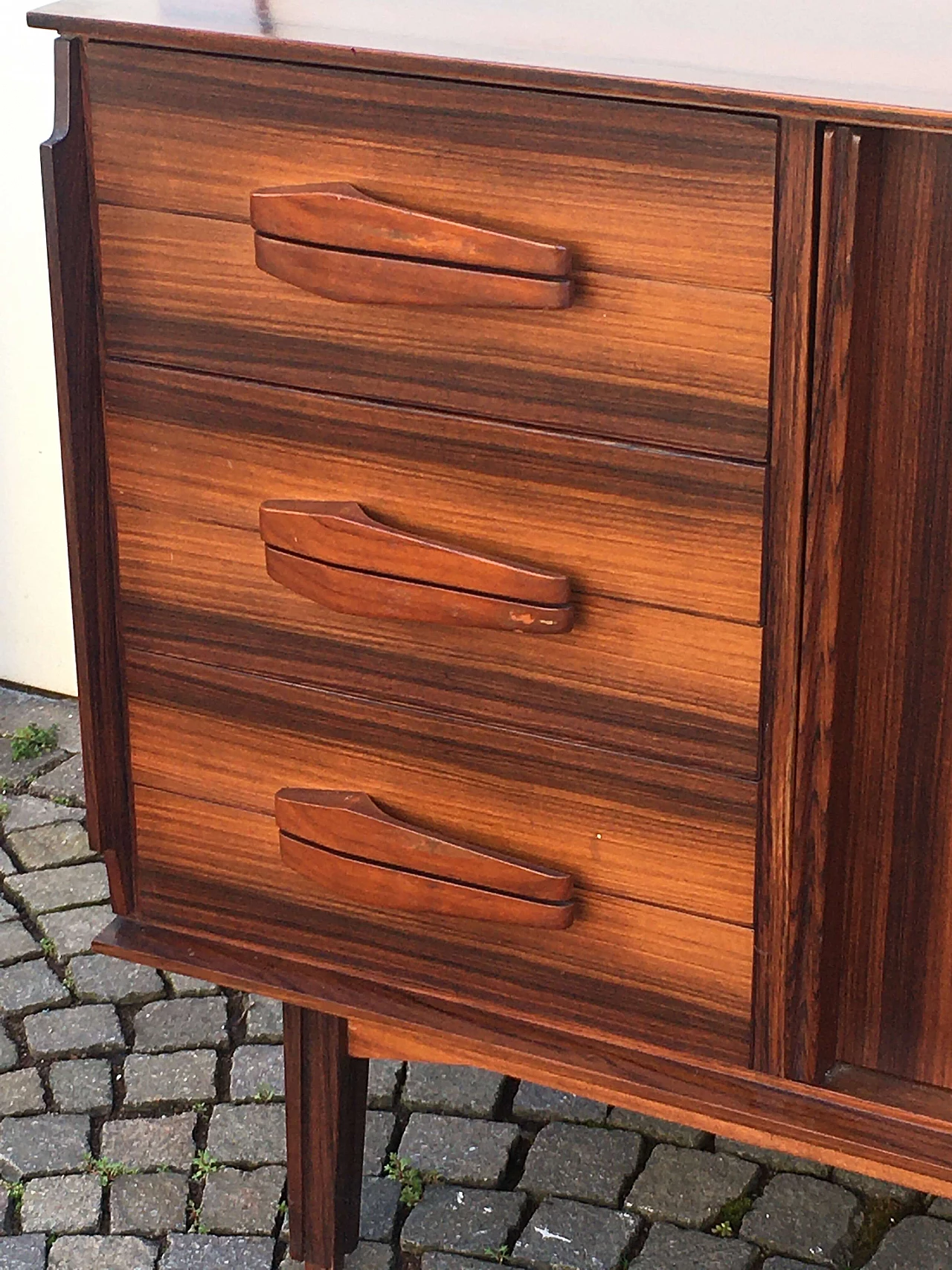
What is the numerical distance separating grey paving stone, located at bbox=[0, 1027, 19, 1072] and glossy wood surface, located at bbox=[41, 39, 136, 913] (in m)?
0.69

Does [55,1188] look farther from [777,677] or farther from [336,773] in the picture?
[777,677]

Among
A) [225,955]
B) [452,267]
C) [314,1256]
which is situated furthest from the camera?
[314,1256]

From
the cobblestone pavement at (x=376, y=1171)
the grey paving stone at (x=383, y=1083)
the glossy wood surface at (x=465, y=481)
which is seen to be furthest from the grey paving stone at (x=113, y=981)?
the glossy wood surface at (x=465, y=481)

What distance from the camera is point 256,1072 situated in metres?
2.31

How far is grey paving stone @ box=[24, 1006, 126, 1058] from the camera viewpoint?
236 cm

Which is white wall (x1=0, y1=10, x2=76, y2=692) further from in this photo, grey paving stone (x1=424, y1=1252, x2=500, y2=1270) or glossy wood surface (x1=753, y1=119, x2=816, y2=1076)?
glossy wood surface (x1=753, y1=119, x2=816, y2=1076)

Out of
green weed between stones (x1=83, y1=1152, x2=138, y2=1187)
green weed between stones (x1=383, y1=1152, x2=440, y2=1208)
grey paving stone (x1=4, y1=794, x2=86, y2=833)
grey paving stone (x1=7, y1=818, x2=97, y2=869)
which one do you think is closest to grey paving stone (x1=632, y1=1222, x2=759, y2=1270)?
green weed between stones (x1=383, y1=1152, x2=440, y2=1208)

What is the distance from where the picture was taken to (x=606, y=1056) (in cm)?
157

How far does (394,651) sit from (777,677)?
A: 1.08 feet

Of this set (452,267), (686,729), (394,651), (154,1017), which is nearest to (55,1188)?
(154,1017)

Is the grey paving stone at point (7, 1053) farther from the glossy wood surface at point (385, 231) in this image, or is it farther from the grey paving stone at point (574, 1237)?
the glossy wood surface at point (385, 231)

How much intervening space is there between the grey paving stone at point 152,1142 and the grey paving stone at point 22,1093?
0.10m

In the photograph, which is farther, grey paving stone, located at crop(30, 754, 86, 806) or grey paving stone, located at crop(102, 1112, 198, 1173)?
grey paving stone, located at crop(30, 754, 86, 806)

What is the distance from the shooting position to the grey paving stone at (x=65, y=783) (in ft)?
9.52
